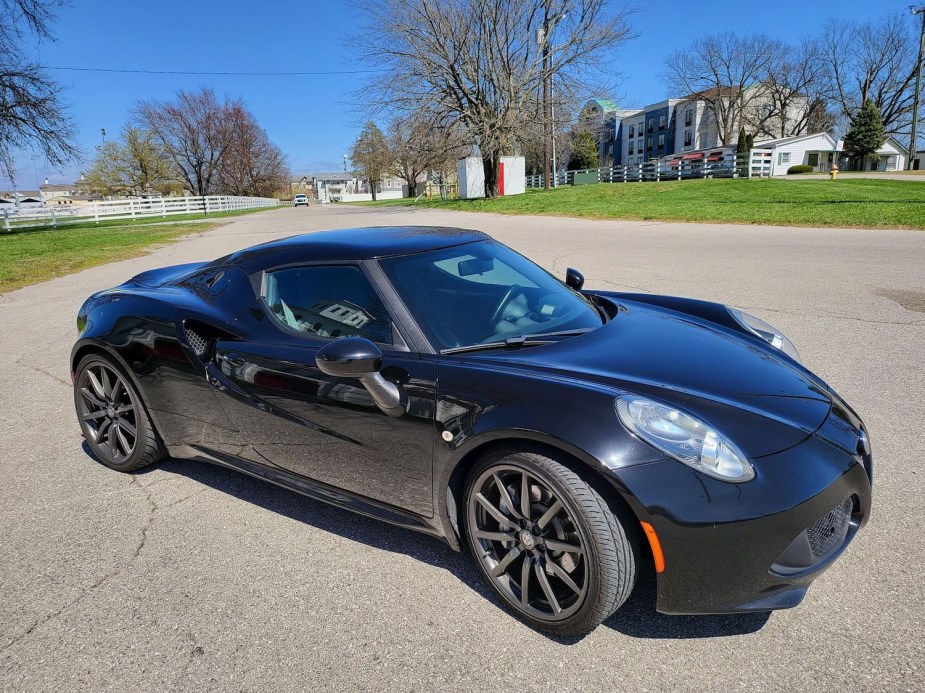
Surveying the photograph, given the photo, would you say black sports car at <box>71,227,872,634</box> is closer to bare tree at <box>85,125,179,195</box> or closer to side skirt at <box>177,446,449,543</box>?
side skirt at <box>177,446,449,543</box>

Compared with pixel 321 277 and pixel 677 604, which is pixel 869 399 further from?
pixel 321 277

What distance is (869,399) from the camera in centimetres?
412

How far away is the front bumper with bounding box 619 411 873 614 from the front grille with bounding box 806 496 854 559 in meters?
0.03

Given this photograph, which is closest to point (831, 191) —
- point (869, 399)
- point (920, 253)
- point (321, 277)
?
point (920, 253)

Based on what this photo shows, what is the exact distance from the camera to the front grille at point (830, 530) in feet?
6.56

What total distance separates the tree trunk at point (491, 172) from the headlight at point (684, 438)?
111ft

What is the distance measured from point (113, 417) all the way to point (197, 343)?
3.21 ft

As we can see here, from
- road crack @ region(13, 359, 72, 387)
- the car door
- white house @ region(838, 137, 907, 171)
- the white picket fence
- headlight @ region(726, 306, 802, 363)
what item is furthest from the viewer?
white house @ region(838, 137, 907, 171)

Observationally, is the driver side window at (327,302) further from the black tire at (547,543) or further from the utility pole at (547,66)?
the utility pole at (547,66)

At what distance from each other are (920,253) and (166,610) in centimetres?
1192

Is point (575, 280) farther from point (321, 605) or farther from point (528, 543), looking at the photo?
point (321, 605)

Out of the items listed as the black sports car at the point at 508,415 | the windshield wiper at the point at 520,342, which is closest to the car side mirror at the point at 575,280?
the black sports car at the point at 508,415

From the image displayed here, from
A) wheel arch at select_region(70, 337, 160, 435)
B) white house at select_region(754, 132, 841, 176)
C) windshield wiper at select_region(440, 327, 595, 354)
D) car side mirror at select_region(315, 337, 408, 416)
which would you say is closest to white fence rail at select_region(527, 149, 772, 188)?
white house at select_region(754, 132, 841, 176)

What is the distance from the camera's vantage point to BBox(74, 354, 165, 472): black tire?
3.42 meters
